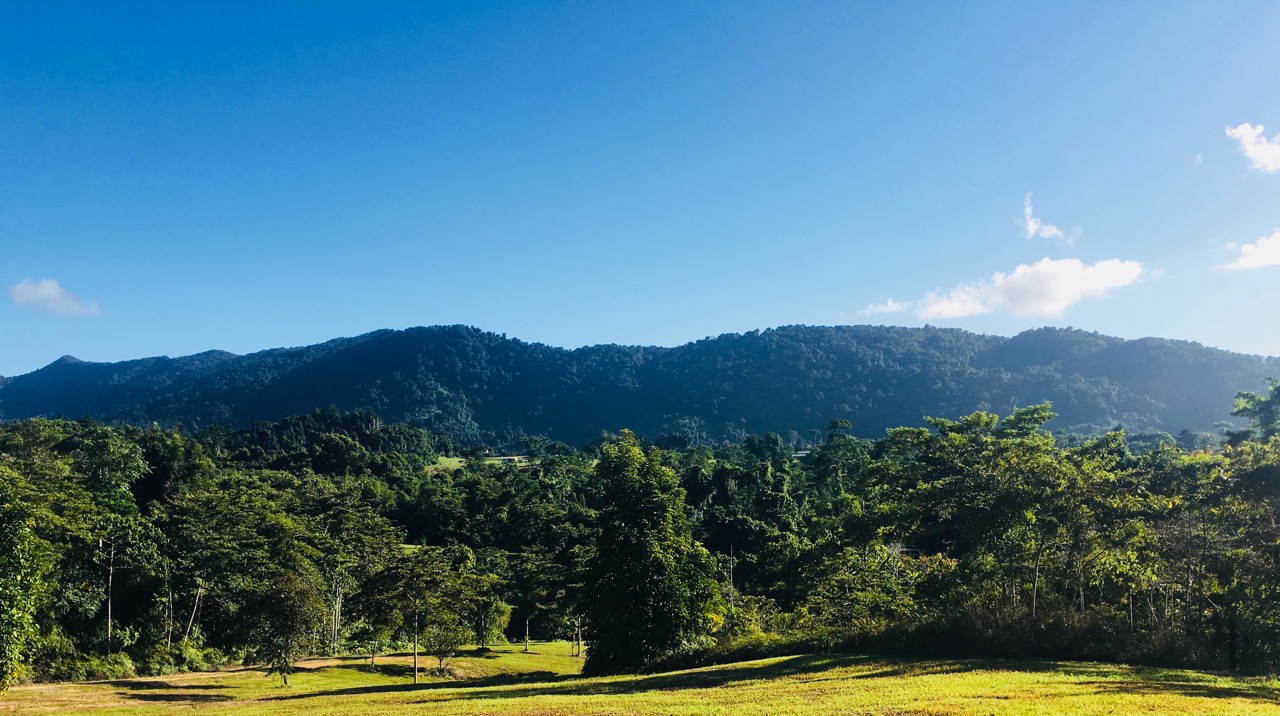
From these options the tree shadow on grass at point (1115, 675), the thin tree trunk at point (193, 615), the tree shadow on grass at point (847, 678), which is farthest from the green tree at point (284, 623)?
the tree shadow on grass at point (1115, 675)

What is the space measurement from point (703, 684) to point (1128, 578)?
16383 millimetres

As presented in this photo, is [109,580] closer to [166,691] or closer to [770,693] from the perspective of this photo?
[166,691]

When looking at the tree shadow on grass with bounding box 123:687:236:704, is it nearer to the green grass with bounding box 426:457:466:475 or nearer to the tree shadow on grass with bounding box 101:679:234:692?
the tree shadow on grass with bounding box 101:679:234:692

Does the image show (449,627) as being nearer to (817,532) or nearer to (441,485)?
(817,532)

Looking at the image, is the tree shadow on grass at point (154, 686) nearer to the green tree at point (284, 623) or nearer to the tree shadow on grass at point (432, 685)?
the green tree at point (284, 623)

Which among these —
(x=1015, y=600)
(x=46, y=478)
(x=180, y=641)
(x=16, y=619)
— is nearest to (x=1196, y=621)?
(x=1015, y=600)

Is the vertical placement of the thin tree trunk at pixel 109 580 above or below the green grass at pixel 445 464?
below

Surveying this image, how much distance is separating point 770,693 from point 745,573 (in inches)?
2163

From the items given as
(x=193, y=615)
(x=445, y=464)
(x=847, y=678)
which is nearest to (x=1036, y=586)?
(x=847, y=678)

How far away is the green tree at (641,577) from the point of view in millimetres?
28641

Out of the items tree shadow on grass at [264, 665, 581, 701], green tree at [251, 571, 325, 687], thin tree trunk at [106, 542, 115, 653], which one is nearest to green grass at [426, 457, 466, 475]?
thin tree trunk at [106, 542, 115, 653]

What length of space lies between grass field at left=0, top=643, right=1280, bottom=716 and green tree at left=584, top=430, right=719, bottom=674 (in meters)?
2.40

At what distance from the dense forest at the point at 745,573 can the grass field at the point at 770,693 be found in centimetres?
264

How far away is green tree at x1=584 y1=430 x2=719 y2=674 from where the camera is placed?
2864 centimetres
